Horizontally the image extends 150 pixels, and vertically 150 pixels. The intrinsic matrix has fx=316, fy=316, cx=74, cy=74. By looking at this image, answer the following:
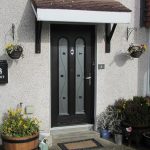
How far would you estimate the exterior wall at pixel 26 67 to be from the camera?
764cm

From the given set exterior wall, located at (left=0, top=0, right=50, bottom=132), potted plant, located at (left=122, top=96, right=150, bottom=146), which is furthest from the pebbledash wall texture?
potted plant, located at (left=122, top=96, right=150, bottom=146)

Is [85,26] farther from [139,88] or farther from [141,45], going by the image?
[139,88]

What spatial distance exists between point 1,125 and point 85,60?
9.16ft

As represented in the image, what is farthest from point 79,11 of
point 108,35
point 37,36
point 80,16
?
point 108,35

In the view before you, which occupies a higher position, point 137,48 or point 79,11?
point 79,11

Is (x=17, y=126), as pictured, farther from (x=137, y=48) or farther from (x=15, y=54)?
(x=137, y=48)

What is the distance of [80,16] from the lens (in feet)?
23.5

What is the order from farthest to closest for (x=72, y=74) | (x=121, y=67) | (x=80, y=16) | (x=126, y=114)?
(x=121, y=67) → (x=72, y=74) → (x=126, y=114) → (x=80, y=16)

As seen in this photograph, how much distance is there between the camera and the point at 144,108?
820 cm

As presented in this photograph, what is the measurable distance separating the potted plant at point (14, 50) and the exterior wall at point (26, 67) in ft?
1.23

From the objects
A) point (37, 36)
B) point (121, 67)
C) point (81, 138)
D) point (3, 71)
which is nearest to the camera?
point (3, 71)

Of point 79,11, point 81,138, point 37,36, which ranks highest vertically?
point 79,11

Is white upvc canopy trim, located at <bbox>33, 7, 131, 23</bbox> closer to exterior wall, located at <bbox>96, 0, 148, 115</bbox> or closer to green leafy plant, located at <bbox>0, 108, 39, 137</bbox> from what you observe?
exterior wall, located at <bbox>96, 0, 148, 115</bbox>

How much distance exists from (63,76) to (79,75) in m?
0.45
